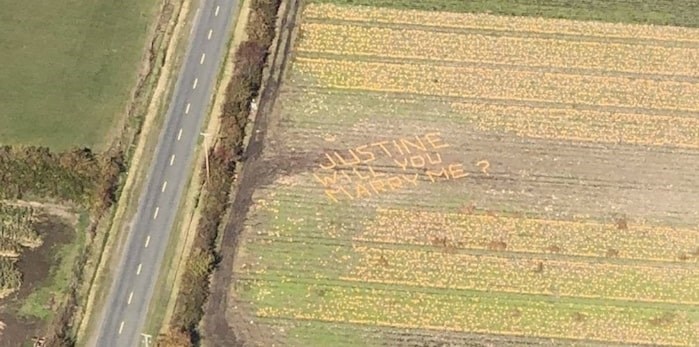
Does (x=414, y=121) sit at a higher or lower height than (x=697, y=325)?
higher

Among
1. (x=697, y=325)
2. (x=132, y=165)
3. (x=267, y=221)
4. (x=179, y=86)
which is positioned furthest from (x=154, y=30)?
(x=697, y=325)

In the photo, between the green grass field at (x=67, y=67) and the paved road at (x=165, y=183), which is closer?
the paved road at (x=165, y=183)

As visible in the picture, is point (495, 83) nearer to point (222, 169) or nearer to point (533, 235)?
point (533, 235)

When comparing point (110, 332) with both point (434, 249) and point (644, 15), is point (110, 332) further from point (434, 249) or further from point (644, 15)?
point (644, 15)

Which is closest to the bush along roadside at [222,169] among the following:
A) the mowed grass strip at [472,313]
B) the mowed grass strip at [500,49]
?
the mowed grass strip at [500,49]

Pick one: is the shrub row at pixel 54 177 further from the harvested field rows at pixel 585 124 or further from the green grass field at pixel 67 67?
the harvested field rows at pixel 585 124

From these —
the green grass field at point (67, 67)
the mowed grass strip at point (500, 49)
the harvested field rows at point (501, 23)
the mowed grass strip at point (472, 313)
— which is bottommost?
the mowed grass strip at point (472, 313)
